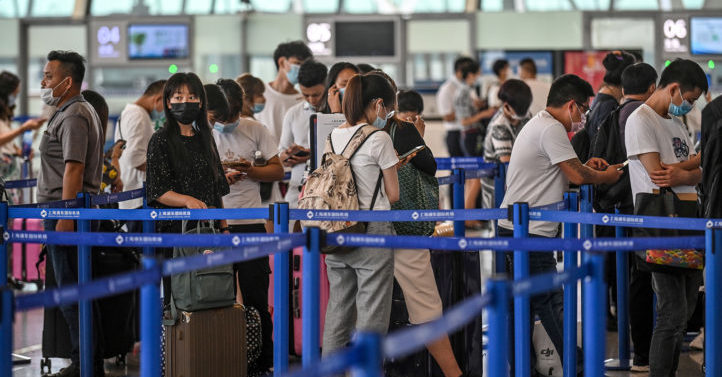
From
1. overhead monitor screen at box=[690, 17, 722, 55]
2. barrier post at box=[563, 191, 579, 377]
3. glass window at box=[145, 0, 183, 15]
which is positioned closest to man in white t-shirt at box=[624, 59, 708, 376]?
barrier post at box=[563, 191, 579, 377]

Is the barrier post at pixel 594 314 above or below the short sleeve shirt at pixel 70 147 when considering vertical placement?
below

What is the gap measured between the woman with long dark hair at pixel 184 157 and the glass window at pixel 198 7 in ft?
35.5

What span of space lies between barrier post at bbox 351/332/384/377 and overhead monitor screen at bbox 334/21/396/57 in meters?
12.2

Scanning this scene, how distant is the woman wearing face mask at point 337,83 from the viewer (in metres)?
6.07

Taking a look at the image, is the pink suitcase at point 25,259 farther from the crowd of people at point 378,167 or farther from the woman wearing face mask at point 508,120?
the woman wearing face mask at point 508,120

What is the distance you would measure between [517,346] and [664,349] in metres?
0.96

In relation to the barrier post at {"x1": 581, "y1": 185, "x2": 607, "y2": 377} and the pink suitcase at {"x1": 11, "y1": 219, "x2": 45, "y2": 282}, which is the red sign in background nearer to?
the pink suitcase at {"x1": 11, "y1": 219, "x2": 45, "y2": 282}

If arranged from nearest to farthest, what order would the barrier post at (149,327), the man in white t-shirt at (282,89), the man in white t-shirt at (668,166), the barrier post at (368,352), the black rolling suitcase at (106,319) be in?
the barrier post at (368,352) < the barrier post at (149,327) < the man in white t-shirt at (668,166) < the black rolling suitcase at (106,319) < the man in white t-shirt at (282,89)

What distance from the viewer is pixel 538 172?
527 cm

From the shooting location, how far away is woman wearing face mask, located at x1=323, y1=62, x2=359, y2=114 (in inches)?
239

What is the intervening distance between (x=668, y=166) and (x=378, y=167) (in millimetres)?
1370

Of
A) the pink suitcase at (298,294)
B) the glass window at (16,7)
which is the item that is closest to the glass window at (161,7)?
the glass window at (16,7)

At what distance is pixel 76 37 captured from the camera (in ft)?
51.2

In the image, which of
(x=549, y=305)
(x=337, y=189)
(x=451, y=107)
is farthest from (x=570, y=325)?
(x=451, y=107)
